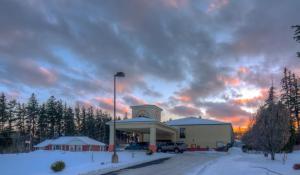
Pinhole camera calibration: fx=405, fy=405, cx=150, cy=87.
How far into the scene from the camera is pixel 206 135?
82125 mm

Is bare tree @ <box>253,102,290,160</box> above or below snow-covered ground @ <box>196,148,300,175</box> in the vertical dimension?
above

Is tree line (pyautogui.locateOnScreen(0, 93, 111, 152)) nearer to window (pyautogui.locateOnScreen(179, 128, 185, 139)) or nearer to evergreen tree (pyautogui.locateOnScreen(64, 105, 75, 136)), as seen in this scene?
evergreen tree (pyautogui.locateOnScreen(64, 105, 75, 136))

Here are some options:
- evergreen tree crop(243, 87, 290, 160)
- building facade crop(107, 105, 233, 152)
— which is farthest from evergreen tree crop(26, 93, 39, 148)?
evergreen tree crop(243, 87, 290, 160)

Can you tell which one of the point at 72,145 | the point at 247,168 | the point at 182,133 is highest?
the point at 182,133

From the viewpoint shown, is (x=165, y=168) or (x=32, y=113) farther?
(x=32, y=113)

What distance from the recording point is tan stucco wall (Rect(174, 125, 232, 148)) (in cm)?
8081

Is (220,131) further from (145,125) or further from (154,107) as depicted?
(145,125)

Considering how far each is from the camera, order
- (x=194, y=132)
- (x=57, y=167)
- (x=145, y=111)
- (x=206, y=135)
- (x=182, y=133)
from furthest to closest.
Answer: (x=182, y=133) → (x=194, y=132) → (x=206, y=135) → (x=145, y=111) → (x=57, y=167)

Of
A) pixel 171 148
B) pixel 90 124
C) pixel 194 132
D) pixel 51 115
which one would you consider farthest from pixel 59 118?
pixel 171 148

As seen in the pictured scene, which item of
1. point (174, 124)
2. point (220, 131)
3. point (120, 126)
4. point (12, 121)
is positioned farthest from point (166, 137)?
point (12, 121)

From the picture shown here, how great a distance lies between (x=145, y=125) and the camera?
58250 millimetres

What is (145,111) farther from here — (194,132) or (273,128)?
(273,128)

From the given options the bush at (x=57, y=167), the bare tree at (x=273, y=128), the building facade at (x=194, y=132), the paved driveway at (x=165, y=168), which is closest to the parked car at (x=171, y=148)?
the building facade at (x=194, y=132)

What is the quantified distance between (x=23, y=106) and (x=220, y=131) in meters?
64.1
